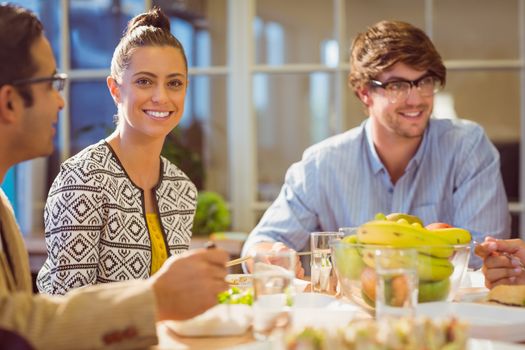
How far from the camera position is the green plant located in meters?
3.97

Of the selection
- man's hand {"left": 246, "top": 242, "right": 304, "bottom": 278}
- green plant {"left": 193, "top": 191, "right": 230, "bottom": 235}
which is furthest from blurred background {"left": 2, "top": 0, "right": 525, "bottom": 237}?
man's hand {"left": 246, "top": 242, "right": 304, "bottom": 278}

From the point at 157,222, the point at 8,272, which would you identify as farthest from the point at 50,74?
the point at 157,222

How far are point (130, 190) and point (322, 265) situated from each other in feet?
1.92

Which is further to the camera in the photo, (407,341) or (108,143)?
(108,143)

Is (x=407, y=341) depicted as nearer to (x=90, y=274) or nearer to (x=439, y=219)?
(x=90, y=274)

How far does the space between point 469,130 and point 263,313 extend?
1.66m

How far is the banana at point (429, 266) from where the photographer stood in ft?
4.85

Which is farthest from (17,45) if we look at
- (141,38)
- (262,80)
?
(262,80)

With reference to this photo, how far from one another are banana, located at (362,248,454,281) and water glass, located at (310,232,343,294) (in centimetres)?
28

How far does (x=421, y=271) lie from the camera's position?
1505mm

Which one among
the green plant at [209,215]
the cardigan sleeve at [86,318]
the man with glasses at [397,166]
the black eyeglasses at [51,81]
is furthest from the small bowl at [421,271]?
the green plant at [209,215]

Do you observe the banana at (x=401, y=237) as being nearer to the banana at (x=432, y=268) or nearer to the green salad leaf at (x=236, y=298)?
the banana at (x=432, y=268)

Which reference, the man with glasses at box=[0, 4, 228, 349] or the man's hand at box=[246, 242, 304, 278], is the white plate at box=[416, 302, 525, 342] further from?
the man's hand at box=[246, 242, 304, 278]

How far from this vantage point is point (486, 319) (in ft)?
4.78
